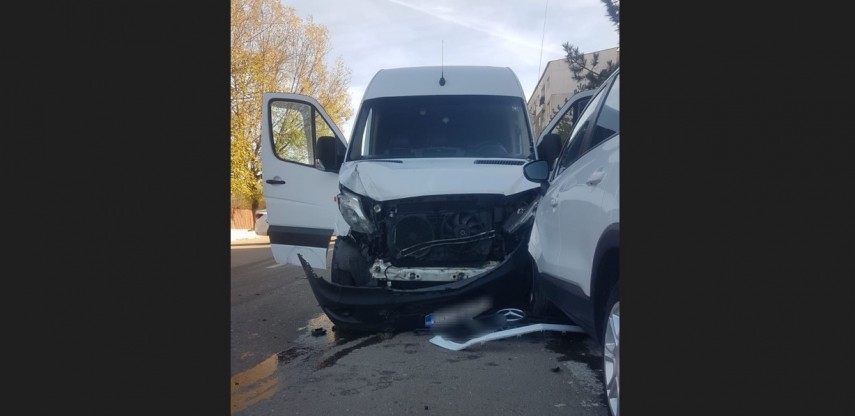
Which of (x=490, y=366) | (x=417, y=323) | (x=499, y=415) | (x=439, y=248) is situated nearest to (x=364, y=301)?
(x=417, y=323)

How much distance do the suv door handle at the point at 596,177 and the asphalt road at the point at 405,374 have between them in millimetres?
1285

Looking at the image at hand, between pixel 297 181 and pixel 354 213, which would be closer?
pixel 354 213

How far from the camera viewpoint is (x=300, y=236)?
259 inches

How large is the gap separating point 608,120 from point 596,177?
0.46m

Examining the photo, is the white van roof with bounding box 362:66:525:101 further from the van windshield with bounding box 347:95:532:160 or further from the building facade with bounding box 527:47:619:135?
the building facade with bounding box 527:47:619:135

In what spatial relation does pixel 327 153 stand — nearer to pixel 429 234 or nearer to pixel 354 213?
pixel 354 213

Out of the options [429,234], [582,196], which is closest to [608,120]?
[582,196]

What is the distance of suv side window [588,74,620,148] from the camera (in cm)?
355

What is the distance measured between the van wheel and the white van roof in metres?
4.13

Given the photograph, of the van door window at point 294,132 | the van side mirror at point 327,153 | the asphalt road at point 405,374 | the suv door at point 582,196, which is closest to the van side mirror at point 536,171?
the suv door at point 582,196

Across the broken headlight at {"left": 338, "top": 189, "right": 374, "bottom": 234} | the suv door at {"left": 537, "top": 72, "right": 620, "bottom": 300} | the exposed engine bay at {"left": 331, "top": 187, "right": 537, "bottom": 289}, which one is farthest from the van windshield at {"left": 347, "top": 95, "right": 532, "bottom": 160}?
the suv door at {"left": 537, "top": 72, "right": 620, "bottom": 300}

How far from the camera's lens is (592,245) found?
11.6ft

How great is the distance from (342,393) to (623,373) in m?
2.39

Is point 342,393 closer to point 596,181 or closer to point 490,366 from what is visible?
point 490,366
